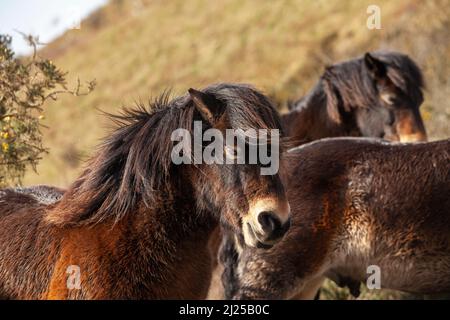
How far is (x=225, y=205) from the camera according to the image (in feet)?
12.4

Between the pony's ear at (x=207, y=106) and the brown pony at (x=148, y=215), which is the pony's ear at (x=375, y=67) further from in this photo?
the pony's ear at (x=207, y=106)

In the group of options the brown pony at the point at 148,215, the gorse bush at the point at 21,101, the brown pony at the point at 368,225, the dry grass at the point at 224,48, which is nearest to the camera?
the brown pony at the point at 148,215

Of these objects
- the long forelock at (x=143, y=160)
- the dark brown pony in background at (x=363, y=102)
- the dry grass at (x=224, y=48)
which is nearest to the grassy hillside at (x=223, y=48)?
the dry grass at (x=224, y=48)

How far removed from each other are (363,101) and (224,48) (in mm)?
32300

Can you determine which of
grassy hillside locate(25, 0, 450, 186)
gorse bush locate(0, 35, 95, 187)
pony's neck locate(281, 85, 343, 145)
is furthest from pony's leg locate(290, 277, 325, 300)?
grassy hillside locate(25, 0, 450, 186)

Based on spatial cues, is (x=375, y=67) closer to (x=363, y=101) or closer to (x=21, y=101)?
(x=363, y=101)

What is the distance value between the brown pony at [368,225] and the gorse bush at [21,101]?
2033 millimetres

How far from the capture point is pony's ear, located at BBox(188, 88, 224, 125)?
12.5 feet

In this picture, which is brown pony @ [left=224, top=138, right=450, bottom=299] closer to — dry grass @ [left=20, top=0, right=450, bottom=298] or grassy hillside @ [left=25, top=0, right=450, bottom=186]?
dry grass @ [left=20, top=0, right=450, bottom=298]

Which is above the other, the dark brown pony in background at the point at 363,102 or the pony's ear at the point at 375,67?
the pony's ear at the point at 375,67

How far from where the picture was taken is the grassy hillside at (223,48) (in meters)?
18.4

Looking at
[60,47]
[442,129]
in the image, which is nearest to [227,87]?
[442,129]
